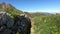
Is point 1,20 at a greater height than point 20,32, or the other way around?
point 1,20

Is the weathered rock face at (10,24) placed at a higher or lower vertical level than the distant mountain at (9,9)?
lower

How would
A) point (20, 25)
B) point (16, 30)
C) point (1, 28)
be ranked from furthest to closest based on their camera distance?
point (20, 25), point (16, 30), point (1, 28)

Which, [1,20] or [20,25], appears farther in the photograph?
[20,25]

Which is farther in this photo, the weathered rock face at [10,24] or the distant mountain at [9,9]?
the distant mountain at [9,9]

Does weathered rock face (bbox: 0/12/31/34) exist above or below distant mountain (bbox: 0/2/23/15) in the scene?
below

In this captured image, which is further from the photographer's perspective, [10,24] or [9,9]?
[9,9]

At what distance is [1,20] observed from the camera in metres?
14.6

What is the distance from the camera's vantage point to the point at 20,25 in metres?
18.3

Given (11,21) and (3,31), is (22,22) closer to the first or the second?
(11,21)

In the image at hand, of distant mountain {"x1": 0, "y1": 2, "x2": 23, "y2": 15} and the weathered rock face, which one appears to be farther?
distant mountain {"x1": 0, "y1": 2, "x2": 23, "y2": 15}

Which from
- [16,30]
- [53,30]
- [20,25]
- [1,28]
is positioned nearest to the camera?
[1,28]

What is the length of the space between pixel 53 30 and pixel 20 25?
157 inches

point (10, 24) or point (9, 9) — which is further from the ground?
point (9, 9)

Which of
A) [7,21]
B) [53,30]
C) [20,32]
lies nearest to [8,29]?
[7,21]
